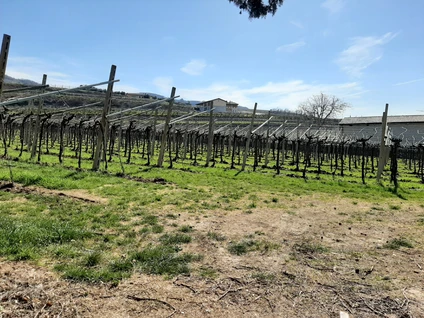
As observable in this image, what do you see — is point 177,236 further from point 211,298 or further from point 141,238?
point 211,298

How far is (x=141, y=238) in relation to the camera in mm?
4570

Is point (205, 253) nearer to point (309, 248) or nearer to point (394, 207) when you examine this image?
point (309, 248)

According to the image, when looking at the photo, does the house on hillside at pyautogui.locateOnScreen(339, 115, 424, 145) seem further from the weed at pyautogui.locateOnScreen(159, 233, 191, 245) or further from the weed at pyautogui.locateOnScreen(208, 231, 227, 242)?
the weed at pyautogui.locateOnScreen(159, 233, 191, 245)

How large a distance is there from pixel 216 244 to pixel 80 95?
1531 centimetres

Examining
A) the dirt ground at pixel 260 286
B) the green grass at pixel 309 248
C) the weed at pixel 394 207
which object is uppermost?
the weed at pixel 394 207

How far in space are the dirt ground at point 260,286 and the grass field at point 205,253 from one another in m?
0.01

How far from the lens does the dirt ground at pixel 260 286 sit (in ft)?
9.09

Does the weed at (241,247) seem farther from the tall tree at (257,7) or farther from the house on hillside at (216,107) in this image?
the house on hillside at (216,107)

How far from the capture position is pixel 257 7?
619 centimetres

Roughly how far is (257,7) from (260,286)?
17.7ft

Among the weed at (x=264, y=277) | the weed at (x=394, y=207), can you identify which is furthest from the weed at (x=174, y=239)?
the weed at (x=394, y=207)

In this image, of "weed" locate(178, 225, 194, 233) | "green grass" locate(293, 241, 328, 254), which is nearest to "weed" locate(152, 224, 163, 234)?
"weed" locate(178, 225, 194, 233)

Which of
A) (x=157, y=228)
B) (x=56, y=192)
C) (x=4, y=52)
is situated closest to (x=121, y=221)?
(x=157, y=228)

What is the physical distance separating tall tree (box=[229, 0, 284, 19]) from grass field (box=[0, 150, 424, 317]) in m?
4.23
